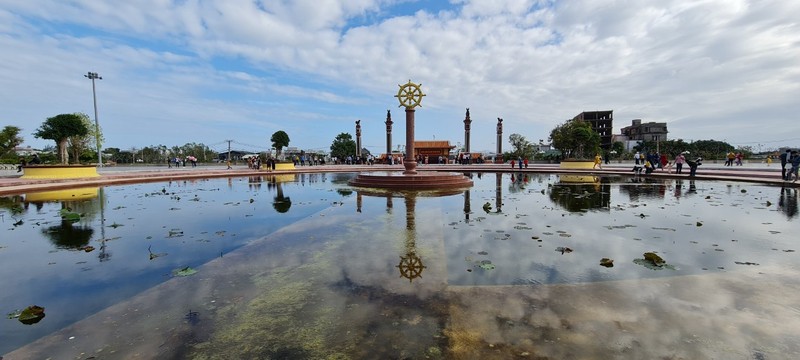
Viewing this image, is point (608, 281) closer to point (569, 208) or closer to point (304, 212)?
point (569, 208)

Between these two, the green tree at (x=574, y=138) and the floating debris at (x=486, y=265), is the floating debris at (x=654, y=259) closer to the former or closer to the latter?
the floating debris at (x=486, y=265)

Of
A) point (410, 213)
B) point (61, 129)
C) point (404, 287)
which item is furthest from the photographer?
point (61, 129)

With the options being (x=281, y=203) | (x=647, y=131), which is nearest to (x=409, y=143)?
(x=281, y=203)

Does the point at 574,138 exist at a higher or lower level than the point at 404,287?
higher

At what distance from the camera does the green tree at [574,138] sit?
4896cm

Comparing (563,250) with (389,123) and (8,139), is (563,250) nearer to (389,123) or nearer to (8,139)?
(389,123)

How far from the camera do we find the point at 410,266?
4871 millimetres

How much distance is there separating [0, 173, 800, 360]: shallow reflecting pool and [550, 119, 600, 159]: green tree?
4415 centimetres

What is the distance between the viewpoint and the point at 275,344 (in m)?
2.97

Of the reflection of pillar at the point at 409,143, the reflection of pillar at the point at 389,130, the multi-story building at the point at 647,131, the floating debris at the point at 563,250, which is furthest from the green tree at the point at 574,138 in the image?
the multi-story building at the point at 647,131

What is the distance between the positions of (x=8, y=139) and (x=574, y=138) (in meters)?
71.8

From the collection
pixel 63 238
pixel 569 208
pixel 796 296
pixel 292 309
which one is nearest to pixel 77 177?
pixel 63 238

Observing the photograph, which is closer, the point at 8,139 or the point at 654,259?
the point at 654,259

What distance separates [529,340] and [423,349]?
896 mm
